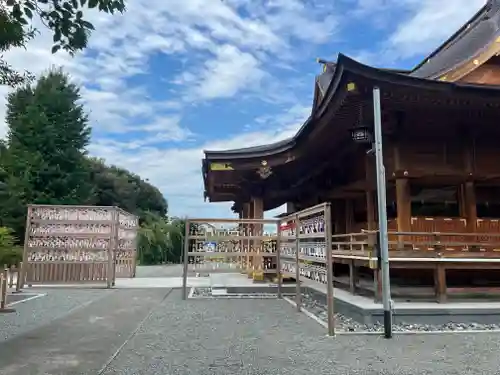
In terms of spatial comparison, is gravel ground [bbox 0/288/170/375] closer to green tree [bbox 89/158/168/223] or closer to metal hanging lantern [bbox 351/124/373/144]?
metal hanging lantern [bbox 351/124/373/144]

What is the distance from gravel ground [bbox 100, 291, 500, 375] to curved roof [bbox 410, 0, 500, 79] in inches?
185

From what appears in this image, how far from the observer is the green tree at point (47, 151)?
1702 cm

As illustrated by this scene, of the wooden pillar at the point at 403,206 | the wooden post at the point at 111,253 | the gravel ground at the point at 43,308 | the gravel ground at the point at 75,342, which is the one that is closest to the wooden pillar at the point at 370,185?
the wooden pillar at the point at 403,206

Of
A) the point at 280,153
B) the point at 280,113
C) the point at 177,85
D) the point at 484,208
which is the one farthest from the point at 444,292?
the point at 177,85

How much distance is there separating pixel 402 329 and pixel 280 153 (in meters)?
5.28

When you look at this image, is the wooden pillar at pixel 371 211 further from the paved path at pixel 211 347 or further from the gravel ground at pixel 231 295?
the paved path at pixel 211 347

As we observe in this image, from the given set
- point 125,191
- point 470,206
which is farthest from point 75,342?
point 125,191

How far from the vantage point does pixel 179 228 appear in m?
22.6

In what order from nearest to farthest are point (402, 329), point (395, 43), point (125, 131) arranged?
1. point (402, 329)
2. point (395, 43)
3. point (125, 131)

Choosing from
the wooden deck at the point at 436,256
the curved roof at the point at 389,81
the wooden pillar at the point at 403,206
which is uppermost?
the curved roof at the point at 389,81

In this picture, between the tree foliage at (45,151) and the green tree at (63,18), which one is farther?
the tree foliage at (45,151)

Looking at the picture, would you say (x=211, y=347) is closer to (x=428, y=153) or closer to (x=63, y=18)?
(x=63, y=18)

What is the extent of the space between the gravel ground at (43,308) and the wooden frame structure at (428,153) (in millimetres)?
3906

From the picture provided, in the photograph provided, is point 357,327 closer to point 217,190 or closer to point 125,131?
point 217,190
